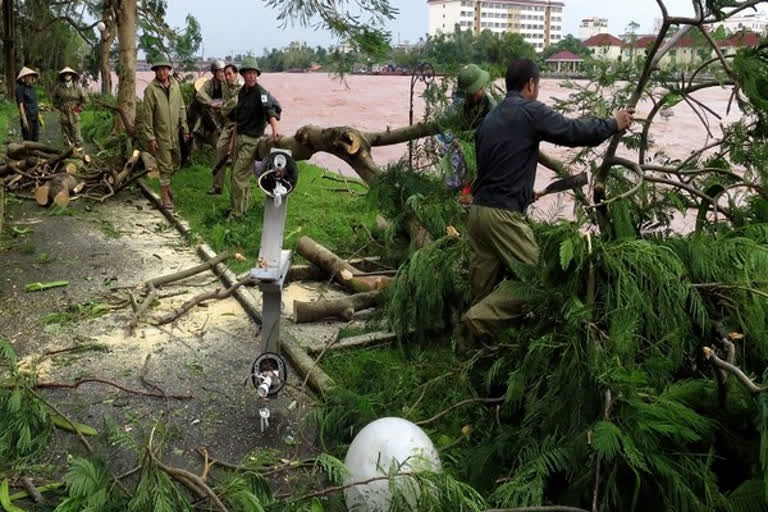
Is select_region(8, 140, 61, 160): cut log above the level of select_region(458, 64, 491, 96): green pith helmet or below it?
below

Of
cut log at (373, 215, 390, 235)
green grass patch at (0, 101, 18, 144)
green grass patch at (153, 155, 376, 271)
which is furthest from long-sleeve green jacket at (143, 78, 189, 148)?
green grass patch at (0, 101, 18, 144)

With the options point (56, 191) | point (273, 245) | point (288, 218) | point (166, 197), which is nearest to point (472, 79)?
point (273, 245)

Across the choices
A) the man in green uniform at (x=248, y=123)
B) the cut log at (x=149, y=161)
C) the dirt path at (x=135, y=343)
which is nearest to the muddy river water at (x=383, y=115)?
the man in green uniform at (x=248, y=123)

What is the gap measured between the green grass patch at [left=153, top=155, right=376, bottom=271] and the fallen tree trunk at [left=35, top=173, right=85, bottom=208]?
1.35 meters

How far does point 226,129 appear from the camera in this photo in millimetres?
8859

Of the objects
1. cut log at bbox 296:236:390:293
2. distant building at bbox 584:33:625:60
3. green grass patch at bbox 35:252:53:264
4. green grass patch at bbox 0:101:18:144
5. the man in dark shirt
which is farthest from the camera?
green grass patch at bbox 0:101:18:144

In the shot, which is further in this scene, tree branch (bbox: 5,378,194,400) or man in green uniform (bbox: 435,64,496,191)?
man in green uniform (bbox: 435,64,496,191)

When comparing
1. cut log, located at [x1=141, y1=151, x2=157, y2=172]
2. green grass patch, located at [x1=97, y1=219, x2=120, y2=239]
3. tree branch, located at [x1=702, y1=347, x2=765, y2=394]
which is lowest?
green grass patch, located at [x1=97, y1=219, x2=120, y2=239]

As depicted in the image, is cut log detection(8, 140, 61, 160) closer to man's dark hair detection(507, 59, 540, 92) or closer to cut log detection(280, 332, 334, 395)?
cut log detection(280, 332, 334, 395)

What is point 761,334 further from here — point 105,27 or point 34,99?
point 105,27

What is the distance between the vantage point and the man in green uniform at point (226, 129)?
8.80 m

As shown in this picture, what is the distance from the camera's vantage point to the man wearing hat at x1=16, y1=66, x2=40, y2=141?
12773 millimetres

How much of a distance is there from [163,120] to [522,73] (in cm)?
648

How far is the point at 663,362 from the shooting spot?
2.71m
